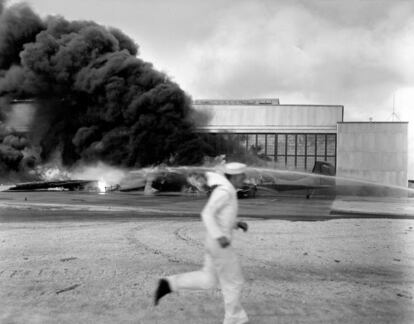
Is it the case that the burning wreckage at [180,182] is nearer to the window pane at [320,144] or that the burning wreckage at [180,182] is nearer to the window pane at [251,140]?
the window pane at [320,144]

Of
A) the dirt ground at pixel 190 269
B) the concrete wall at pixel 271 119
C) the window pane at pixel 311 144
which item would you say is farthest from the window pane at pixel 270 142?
the dirt ground at pixel 190 269

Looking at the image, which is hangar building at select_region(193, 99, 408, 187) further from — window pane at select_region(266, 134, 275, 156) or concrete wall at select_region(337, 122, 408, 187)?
concrete wall at select_region(337, 122, 408, 187)

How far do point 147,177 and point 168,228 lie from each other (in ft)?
61.9

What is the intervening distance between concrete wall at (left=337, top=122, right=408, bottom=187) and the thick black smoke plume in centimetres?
921

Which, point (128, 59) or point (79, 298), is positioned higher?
point (128, 59)

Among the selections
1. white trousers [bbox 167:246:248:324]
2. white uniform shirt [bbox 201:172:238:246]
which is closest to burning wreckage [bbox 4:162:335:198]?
white trousers [bbox 167:246:248:324]

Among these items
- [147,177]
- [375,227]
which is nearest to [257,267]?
[375,227]

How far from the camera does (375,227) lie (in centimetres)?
1154

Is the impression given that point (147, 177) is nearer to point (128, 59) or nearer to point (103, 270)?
point (128, 59)

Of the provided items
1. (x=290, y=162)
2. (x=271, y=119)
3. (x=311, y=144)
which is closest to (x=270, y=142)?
(x=271, y=119)

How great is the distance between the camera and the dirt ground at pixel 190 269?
4.68m

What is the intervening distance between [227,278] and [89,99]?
34179mm

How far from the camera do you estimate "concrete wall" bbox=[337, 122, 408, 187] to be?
29.0m

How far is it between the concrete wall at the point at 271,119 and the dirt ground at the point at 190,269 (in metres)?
22.7
